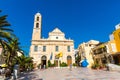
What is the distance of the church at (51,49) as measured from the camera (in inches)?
1734

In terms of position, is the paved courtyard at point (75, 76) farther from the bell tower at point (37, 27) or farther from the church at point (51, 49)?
the bell tower at point (37, 27)

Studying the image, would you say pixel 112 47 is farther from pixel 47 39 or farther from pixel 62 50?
pixel 47 39

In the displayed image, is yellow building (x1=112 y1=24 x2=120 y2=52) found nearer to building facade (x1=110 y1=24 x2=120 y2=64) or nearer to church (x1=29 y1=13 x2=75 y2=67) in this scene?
building facade (x1=110 y1=24 x2=120 y2=64)

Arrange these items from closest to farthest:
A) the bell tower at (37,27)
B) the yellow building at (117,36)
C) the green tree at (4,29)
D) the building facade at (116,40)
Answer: the green tree at (4,29) < the building facade at (116,40) < the yellow building at (117,36) < the bell tower at (37,27)

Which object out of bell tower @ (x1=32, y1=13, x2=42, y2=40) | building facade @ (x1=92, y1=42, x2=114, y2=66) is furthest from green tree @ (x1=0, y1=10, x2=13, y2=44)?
bell tower @ (x1=32, y1=13, x2=42, y2=40)

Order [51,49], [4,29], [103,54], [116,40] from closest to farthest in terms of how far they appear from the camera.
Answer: [4,29] → [116,40] → [103,54] → [51,49]

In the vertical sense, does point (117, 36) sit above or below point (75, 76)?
above

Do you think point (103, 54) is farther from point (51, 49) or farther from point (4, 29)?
point (4, 29)

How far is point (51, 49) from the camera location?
4531 centimetres

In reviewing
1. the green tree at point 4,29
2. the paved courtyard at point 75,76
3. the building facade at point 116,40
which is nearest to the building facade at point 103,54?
the building facade at point 116,40

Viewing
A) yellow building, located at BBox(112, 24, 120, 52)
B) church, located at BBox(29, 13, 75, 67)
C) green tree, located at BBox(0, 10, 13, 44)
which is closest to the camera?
green tree, located at BBox(0, 10, 13, 44)

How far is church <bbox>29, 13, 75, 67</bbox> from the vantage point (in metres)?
44.0

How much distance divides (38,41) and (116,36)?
2351 centimetres

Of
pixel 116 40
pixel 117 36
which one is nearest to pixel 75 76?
pixel 117 36
